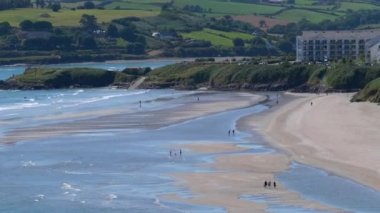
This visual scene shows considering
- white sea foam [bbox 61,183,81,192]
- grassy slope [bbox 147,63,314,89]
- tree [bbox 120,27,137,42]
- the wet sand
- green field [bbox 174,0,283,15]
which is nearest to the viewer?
white sea foam [bbox 61,183,81,192]

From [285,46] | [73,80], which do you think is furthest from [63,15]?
[73,80]

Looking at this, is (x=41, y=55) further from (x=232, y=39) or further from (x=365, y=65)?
(x=365, y=65)

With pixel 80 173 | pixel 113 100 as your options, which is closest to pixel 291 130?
pixel 80 173

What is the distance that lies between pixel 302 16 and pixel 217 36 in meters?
27.2

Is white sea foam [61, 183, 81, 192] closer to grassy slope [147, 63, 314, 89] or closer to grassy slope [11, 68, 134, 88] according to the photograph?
grassy slope [147, 63, 314, 89]

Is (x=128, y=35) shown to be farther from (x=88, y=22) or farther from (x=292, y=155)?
(x=292, y=155)

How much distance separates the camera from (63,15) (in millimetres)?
154750

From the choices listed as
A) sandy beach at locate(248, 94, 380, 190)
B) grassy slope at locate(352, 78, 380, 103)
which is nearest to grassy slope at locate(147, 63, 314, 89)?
sandy beach at locate(248, 94, 380, 190)

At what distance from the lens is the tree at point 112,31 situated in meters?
142

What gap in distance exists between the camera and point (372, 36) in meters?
100

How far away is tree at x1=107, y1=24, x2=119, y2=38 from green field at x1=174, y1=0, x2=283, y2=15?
31732 mm

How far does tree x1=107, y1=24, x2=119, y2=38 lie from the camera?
142500 millimetres

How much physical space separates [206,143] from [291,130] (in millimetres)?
5456

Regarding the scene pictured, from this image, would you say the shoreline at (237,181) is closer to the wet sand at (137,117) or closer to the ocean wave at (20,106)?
the wet sand at (137,117)
